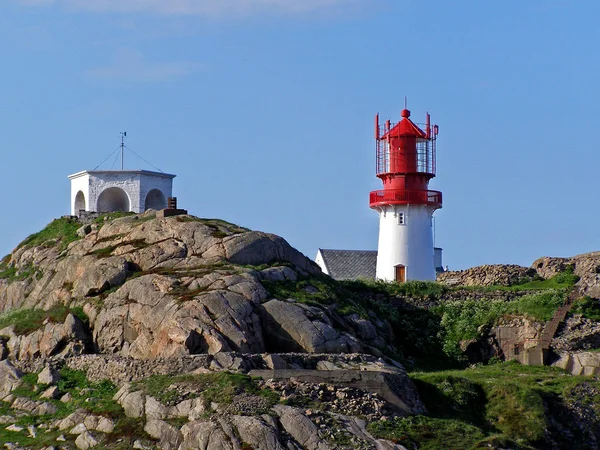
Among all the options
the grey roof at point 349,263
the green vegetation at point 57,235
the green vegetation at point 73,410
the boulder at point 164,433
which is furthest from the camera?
the grey roof at point 349,263

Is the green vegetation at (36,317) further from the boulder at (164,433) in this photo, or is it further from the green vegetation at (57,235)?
the boulder at (164,433)

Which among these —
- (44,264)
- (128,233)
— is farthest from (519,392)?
(44,264)

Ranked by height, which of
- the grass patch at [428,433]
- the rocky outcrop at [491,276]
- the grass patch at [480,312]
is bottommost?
the grass patch at [428,433]

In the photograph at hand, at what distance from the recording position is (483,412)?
125 ft

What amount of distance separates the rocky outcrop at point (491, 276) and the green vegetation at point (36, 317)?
59.8ft

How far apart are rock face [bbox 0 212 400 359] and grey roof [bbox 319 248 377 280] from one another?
55.4 feet

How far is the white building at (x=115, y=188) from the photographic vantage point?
55.5 metres

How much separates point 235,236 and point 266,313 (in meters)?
5.45

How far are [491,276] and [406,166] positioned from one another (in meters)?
6.54

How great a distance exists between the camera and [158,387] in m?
36.4

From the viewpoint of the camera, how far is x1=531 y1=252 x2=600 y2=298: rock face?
49.6 m

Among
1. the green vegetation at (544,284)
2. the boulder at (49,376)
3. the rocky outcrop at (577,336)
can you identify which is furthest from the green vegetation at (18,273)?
the rocky outcrop at (577,336)

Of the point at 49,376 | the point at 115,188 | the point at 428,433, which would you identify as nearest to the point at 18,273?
the point at 115,188

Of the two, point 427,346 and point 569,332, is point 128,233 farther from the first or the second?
point 569,332
